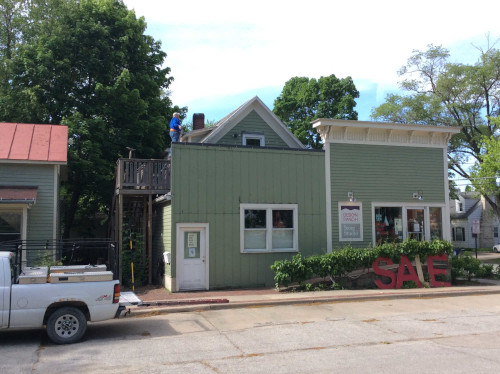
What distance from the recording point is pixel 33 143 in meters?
15.8

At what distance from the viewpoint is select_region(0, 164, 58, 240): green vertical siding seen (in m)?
14.9

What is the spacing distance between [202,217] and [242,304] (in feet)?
12.5

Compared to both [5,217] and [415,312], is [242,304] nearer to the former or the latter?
[415,312]

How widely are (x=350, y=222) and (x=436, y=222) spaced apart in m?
3.85

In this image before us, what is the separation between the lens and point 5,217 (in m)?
14.6

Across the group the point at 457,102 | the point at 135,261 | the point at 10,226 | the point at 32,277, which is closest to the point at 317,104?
the point at 457,102

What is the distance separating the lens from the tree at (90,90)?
21.9 m

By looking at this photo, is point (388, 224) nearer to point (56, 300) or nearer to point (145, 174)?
point (145, 174)

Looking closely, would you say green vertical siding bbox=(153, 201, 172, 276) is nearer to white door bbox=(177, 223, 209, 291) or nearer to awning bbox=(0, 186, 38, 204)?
white door bbox=(177, 223, 209, 291)

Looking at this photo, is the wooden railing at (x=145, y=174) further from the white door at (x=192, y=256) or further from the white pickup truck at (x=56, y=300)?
the white pickup truck at (x=56, y=300)

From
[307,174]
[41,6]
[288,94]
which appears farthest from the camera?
[288,94]

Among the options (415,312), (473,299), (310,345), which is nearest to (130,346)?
(310,345)

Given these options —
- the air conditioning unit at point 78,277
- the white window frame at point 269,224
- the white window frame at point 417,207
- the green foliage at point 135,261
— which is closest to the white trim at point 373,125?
the white window frame at point 417,207

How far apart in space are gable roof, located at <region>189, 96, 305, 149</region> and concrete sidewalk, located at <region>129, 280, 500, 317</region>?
786cm
